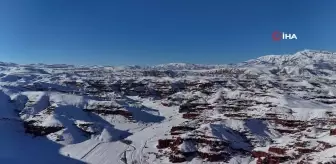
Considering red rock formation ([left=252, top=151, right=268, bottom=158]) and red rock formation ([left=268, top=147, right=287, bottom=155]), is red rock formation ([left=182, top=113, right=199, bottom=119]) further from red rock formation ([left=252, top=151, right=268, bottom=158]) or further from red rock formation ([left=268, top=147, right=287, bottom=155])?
red rock formation ([left=268, top=147, right=287, bottom=155])

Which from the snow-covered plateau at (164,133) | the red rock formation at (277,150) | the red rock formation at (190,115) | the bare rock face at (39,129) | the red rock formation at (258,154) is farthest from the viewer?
the red rock formation at (190,115)

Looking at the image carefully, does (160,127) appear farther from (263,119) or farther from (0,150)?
A: (0,150)

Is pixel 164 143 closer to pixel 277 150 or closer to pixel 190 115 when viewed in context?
pixel 277 150

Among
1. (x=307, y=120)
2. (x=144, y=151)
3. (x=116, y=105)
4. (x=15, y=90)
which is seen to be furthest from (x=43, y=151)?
(x=15, y=90)

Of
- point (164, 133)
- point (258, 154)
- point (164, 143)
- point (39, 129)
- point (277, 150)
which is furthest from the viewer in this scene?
point (39, 129)

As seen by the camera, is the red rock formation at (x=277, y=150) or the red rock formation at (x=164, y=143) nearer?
the red rock formation at (x=277, y=150)

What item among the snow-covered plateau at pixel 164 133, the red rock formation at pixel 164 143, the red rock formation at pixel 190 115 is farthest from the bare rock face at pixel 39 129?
the red rock formation at pixel 190 115

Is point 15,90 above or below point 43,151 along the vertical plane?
above

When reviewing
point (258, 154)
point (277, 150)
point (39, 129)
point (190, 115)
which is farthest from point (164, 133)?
point (277, 150)

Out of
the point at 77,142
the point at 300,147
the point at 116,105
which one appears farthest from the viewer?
the point at 116,105

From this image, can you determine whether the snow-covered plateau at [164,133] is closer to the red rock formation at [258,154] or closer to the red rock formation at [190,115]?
the red rock formation at [190,115]

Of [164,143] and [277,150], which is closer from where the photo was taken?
[277,150]
